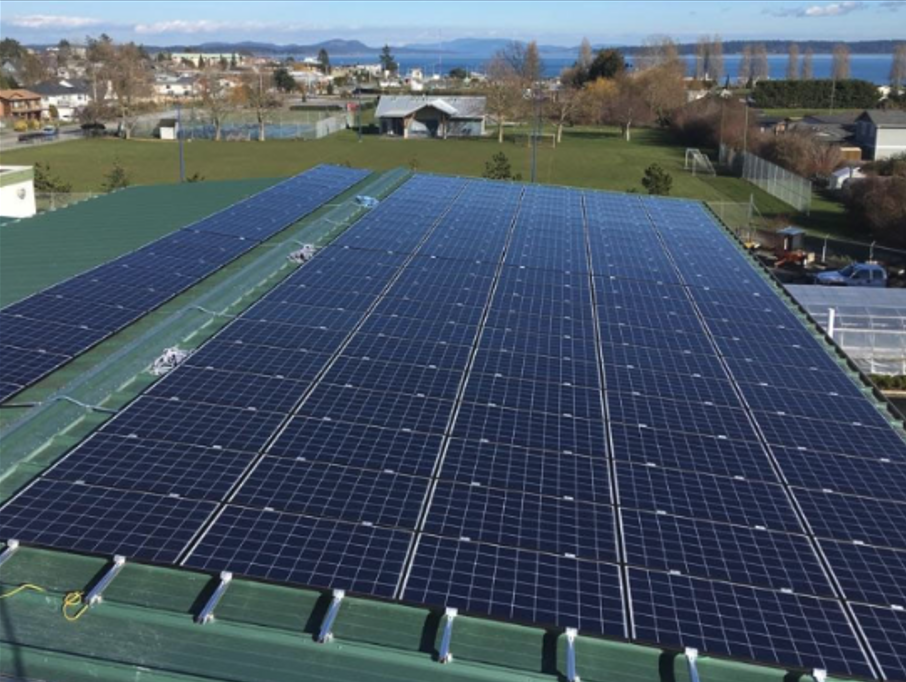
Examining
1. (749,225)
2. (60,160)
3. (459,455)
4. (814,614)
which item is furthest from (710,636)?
(60,160)

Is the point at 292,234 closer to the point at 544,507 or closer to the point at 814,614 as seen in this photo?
the point at 544,507

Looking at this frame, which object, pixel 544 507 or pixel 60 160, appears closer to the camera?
pixel 544 507

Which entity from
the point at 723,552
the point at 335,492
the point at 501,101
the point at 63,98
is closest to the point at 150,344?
the point at 335,492

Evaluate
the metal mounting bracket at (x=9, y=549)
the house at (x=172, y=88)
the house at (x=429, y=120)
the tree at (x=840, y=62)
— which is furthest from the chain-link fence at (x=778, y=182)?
the house at (x=172, y=88)

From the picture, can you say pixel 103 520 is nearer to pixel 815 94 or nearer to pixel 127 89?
pixel 127 89

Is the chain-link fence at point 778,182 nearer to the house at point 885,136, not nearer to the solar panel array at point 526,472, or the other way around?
the house at point 885,136

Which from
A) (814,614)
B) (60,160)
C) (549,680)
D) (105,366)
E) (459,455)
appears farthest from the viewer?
(60,160)
